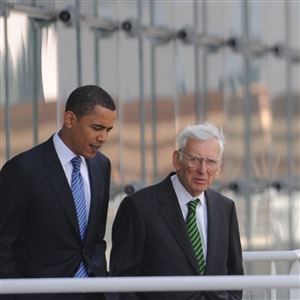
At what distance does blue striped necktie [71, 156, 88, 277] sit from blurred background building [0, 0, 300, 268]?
118 inches

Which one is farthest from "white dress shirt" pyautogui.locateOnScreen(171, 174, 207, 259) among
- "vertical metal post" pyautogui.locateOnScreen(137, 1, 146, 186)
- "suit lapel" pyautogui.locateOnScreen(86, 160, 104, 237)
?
"vertical metal post" pyautogui.locateOnScreen(137, 1, 146, 186)

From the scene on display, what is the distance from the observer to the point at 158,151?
34.0 feet

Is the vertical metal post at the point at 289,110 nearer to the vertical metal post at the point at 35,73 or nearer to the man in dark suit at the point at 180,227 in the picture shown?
the vertical metal post at the point at 35,73

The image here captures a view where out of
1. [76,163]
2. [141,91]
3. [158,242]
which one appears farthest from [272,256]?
[141,91]

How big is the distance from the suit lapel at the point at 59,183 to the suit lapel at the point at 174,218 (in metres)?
0.36

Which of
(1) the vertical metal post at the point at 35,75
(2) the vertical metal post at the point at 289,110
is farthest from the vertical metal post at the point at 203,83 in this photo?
(1) the vertical metal post at the point at 35,75

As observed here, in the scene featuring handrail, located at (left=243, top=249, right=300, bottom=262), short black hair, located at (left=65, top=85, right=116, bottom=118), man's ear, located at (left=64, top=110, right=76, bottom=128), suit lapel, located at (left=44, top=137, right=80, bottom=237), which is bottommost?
handrail, located at (left=243, top=249, right=300, bottom=262)

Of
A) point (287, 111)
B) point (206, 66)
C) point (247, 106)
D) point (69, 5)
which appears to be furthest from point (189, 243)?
point (287, 111)

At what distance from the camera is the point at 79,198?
18.5ft

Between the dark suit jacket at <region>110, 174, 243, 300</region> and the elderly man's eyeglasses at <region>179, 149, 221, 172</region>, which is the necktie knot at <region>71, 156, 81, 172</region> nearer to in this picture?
the dark suit jacket at <region>110, 174, 243, 300</region>

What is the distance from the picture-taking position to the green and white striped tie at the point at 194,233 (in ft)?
18.5

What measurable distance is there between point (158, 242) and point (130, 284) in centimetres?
65

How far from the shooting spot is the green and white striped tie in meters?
5.64

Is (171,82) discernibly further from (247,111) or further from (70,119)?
(70,119)
